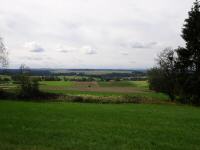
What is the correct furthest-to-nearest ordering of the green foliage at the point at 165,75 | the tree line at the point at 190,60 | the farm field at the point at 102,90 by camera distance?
the farm field at the point at 102,90, the green foliage at the point at 165,75, the tree line at the point at 190,60

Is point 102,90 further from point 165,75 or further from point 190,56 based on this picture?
point 190,56

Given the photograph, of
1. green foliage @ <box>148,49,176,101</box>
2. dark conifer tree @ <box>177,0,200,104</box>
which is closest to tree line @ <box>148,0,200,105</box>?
dark conifer tree @ <box>177,0,200,104</box>

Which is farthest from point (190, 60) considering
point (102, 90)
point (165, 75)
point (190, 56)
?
point (102, 90)

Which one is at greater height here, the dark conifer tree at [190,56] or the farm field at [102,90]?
the dark conifer tree at [190,56]

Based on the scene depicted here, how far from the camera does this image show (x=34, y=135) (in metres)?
12.5

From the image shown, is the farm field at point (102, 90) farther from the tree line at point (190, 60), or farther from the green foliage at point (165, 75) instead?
the tree line at point (190, 60)

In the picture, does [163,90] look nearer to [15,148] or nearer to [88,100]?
[88,100]

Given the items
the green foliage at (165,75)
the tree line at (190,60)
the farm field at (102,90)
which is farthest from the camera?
the farm field at (102,90)

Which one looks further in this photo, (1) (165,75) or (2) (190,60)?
(1) (165,75)

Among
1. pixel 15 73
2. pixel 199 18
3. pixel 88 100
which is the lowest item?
pixel 88 100

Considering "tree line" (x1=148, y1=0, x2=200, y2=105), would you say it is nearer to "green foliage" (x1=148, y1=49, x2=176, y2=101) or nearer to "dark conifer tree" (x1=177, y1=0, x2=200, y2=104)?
"dark conifer tree" (x1=177, y1=0, x2=200, y2=104)

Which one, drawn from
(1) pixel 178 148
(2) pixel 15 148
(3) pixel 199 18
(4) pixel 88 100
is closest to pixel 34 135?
(2) pixel 15 148

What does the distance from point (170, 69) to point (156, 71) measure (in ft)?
12.6

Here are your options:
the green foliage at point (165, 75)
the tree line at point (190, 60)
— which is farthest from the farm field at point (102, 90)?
the tree line at point (190, 60)
